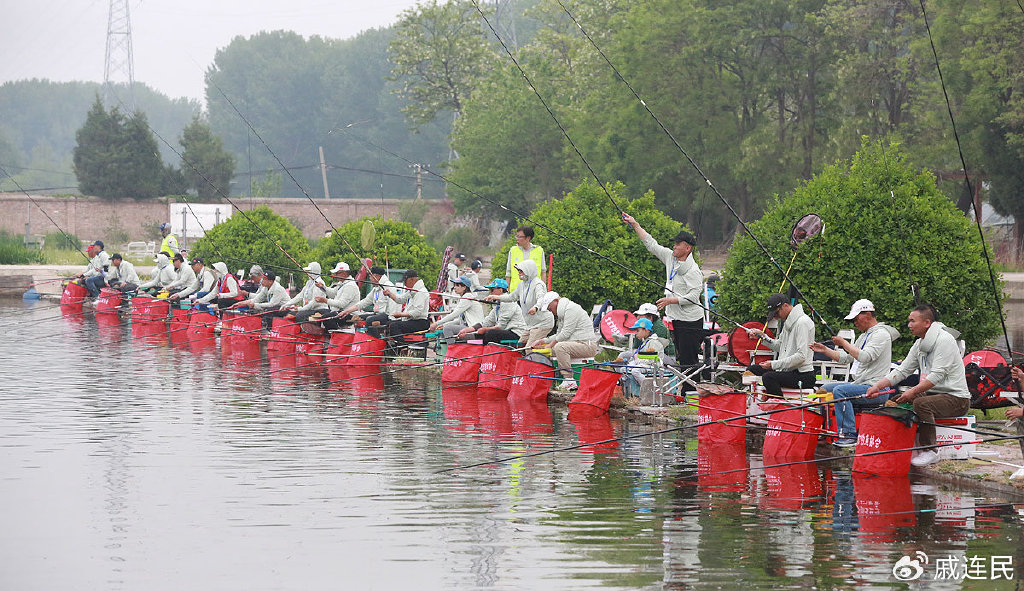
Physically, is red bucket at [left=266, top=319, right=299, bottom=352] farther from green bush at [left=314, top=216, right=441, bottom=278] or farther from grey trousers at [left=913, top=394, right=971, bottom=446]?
grey trousers at [left=913, top=394, right=971, bottom=446]

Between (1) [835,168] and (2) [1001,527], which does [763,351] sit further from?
(2) [1001,527]

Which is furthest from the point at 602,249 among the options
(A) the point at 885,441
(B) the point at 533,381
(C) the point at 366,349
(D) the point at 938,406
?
(D) the point at 938,406

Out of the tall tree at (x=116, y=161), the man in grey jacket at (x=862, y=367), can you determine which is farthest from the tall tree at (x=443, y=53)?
the man in grey jacket at (x=862, y=367)

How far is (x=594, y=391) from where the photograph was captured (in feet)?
46.9

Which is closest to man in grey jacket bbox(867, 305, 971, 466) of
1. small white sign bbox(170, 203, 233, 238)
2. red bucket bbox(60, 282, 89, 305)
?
red bucket bbox(60, 282, 89, 305)

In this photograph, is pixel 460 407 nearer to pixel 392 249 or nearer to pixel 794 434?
pixel 794 434

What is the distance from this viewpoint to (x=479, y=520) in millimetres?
8805

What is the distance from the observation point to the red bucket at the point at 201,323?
24.2m

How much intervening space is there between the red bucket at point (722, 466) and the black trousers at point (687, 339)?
140 centimetres

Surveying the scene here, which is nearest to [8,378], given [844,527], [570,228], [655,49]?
[570,228]

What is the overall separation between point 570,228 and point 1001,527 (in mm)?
11158

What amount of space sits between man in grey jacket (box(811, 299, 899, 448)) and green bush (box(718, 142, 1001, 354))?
2.40 m

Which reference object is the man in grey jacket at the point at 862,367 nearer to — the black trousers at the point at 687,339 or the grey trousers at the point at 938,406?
the grey trousers at the point at 938,406

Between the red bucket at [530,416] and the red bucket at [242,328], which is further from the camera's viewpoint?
the red bucket at [242,328]
